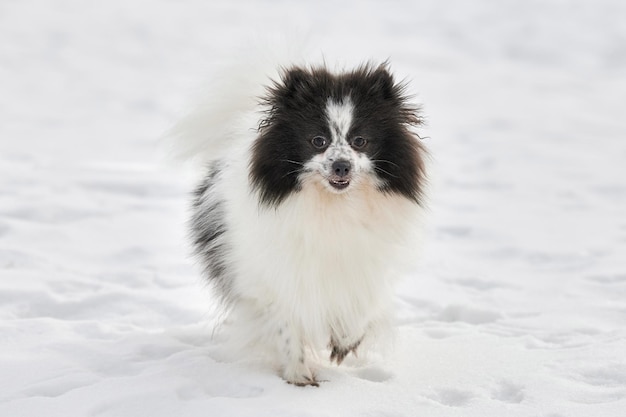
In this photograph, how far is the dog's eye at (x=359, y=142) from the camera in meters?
3.40

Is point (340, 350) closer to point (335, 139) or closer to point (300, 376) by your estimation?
point (300, 376)

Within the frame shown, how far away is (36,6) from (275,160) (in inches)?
429

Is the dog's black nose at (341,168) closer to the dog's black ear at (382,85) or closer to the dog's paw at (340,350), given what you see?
the dog's black ear at (382,85)

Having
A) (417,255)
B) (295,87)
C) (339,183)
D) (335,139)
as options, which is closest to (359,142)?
(335,139)

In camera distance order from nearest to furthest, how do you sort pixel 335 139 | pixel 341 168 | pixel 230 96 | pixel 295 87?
pixel 341 168
pixel 335 139
pixel 295 87
pixel 230 96

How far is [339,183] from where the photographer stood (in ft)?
10.8

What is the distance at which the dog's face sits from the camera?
132 inches

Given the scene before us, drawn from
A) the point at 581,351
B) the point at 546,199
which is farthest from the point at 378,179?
the point at 546,199

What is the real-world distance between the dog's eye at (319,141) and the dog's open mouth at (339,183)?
0.51 ft

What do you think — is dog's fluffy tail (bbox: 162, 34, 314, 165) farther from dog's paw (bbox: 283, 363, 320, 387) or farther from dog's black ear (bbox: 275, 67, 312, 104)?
dog's paw (bbox: 283, 363, 320, 387)

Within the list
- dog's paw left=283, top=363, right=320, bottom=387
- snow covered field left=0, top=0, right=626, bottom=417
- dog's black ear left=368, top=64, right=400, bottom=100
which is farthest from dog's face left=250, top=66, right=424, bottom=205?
dog's paw left=283, top=363, right=320, bottom=387

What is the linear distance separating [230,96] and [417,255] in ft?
3.70

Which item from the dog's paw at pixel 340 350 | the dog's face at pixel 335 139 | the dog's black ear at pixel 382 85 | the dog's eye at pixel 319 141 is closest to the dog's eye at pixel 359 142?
the dog's face at pixel 335 139

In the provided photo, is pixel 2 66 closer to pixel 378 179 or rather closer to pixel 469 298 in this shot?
pixel 469 298
